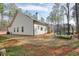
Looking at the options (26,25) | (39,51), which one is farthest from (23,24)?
(39,51)

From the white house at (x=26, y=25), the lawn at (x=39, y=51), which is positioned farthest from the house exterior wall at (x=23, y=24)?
the lawn at (x=39, y=51)

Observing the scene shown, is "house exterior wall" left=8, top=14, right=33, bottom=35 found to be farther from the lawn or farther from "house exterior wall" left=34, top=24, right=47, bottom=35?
the lawn

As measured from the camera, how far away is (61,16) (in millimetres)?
1998

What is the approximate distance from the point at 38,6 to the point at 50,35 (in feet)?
1.00

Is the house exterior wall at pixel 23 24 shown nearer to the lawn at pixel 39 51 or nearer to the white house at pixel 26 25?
the white house at pixel 26 25

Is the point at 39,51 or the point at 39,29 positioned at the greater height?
the point at 39,29

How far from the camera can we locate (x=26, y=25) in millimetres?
2023

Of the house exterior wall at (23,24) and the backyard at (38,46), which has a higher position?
the house exterior wall at (23,24)

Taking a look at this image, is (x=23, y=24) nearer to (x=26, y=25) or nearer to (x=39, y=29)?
(x=26, y=25)

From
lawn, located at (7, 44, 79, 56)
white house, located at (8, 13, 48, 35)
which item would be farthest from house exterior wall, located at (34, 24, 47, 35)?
lawn, located at (7, 44, 79, 56)

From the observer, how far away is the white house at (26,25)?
2.02 metres

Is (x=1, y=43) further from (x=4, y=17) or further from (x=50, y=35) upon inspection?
(x=50, y=35)

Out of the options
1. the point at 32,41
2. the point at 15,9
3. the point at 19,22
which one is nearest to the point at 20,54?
the point at 32,41

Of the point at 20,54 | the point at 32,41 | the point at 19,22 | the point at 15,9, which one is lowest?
the point at 20,54
